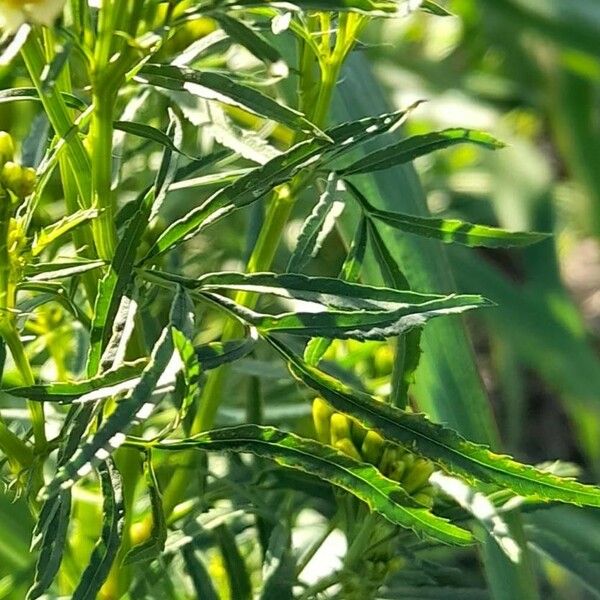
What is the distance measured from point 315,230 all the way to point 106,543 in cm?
14

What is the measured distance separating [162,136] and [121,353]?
9 centimetres

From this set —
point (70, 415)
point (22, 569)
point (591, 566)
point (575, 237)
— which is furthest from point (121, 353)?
point (575, 237)

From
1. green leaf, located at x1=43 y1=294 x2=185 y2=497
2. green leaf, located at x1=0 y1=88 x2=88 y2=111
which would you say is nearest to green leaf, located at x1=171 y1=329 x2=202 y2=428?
green leaf, located at x1=43 y1=294 x2=185 y2=497

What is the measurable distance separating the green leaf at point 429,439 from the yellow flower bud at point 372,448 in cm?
11

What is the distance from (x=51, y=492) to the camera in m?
0.32

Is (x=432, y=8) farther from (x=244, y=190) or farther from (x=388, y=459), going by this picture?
(x=388, y=459)

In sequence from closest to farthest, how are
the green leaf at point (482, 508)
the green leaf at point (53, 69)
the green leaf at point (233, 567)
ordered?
the green leaf at point (53, 69) → the green leaf at point (482, 508) → the green leaf at point (233, 567)

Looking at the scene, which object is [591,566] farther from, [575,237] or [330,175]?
[575,237]

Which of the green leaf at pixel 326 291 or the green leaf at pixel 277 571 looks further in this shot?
the green leaf at pixel 277 571

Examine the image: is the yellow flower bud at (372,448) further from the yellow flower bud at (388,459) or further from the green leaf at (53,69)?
the green leaf at (53,69)

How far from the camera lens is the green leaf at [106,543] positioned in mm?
388

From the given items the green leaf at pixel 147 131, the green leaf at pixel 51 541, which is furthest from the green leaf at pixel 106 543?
the green leaf at pixel 147 131

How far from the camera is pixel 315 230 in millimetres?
442

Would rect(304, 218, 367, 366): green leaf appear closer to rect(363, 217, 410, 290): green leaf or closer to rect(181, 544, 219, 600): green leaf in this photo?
rect(363, 217, 410, 290): green leaf
